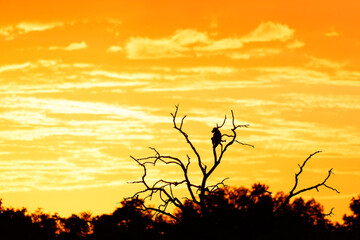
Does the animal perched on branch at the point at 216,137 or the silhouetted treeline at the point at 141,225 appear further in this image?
the silhouetted treeline at the point at 141,225

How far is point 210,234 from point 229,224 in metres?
2.46

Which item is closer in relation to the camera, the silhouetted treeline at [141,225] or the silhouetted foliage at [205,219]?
the silhouetted foliage at [205,219]

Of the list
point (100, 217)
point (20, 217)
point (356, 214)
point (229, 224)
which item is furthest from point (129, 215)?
point (229, 224)

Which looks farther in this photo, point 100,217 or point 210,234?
point 100,217

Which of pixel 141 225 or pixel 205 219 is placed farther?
pixel 141 225

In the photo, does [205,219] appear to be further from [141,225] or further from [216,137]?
[141,225]

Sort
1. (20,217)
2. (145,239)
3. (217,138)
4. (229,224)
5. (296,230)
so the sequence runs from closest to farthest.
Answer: (217,138)
(229,224)
(296,230)
(145,239)
(20,217)

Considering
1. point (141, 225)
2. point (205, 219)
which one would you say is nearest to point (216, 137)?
point (205, 219)

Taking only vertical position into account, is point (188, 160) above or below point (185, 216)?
above

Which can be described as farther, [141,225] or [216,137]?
[141,225]

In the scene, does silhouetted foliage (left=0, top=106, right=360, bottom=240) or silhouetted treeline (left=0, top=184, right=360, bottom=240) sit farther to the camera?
silhouetted treeline (left=0, top=184, right=360, bottom=240)

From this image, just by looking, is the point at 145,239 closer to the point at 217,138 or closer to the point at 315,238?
the point at 315,238

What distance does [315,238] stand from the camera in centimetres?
7888

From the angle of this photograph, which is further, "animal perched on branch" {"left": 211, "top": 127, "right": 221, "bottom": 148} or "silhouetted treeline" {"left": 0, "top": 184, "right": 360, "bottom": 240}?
"silhouetted treeline" {"left": 0, "top": 184, "right": 360, "bottom": 240}
